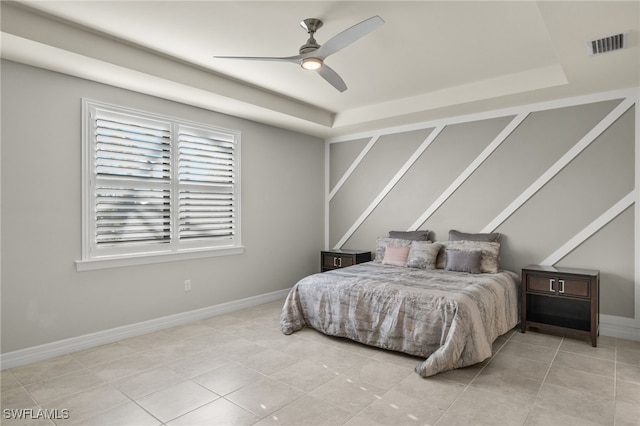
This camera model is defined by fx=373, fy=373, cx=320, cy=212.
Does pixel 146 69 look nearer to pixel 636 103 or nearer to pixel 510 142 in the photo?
pixel 510 142

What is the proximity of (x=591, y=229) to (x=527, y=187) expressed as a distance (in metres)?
0.78

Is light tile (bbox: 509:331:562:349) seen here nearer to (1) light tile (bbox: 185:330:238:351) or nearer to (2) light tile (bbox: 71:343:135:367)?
(1) light tile (bbox: 185:330:238:351)

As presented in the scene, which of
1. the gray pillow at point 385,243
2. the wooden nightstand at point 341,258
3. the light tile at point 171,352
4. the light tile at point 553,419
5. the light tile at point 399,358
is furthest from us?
the wooden nightstand at point 341,258

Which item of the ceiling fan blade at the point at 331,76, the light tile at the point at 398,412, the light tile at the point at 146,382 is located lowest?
the light tile at the point at 146,382

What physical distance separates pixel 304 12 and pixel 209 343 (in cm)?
310

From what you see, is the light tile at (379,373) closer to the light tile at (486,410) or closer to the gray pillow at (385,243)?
the light tile at (486,410)

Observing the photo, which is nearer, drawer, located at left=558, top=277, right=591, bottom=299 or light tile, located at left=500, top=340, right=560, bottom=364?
light tile, located at left=500, top=340, right=560, bottom=364

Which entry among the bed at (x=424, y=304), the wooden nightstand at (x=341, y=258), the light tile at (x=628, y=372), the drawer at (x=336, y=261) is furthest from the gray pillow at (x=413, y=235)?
the light tile at (x=628, y=372)

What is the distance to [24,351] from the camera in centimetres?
319

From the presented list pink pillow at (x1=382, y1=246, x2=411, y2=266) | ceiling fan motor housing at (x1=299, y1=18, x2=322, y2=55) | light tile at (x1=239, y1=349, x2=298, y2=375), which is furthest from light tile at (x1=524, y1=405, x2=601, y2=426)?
ceiling fan motor housing at (x1=299, y1=18, x2=322, y2=55)

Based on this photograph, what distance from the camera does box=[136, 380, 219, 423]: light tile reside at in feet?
7.97

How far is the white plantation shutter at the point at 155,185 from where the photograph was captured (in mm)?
3666

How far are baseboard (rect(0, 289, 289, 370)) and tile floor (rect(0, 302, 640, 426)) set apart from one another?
0.10 meters

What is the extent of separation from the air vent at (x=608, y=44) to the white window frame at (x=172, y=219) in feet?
12.5
